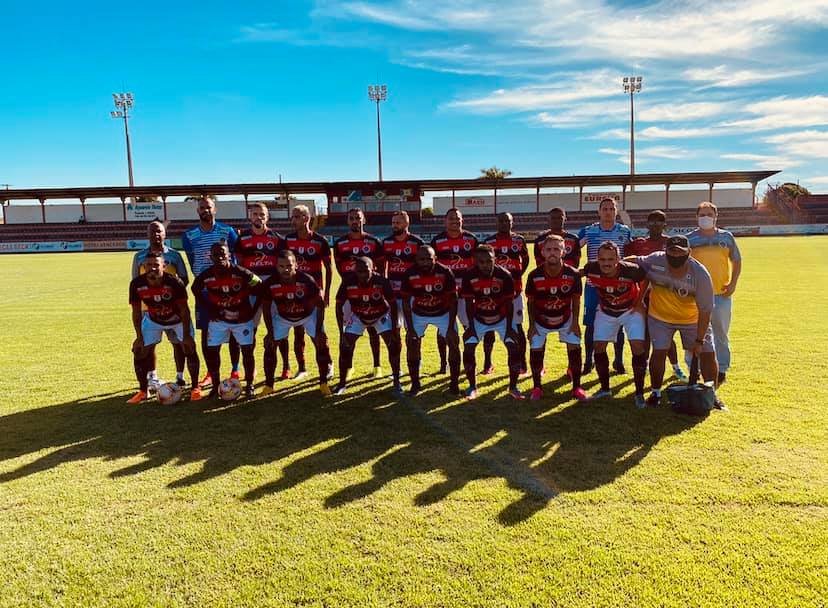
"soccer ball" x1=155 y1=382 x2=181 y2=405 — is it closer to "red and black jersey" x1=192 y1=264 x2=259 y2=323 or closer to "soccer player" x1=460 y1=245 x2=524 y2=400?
"red and black jersey" x1=192 y1=264 x2=259 y2=323

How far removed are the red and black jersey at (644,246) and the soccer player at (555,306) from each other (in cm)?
108

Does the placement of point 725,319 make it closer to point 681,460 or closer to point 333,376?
point 681,460

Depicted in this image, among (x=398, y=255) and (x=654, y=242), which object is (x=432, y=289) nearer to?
(x=398, y=255)

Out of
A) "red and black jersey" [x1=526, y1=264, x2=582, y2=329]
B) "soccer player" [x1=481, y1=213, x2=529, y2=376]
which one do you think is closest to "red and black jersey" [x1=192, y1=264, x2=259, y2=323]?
"soccer player" [x1=481, y1=213, x2=529, y2=376]

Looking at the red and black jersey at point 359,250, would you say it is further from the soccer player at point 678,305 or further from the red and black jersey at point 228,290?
the soccer player at point 678,305

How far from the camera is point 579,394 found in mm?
5801

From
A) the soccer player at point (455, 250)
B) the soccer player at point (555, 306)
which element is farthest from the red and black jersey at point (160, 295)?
the soccer player at point (555, 306)

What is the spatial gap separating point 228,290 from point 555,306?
3668 millimetres

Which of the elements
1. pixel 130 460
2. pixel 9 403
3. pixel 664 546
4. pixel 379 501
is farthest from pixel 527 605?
pixel 9 403

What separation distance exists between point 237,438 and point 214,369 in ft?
5.12

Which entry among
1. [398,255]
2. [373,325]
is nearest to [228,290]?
[373,325]

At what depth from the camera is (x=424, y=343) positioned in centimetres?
881

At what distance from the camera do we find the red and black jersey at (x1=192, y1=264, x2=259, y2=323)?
607cm

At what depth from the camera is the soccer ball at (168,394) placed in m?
5.89
